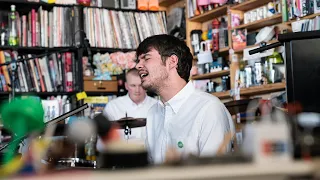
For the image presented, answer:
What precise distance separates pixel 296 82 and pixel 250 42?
2.54 m

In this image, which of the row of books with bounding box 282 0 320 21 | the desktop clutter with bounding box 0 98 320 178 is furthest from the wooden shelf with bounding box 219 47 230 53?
the desktop clutter with bounding box 0 98 320 178

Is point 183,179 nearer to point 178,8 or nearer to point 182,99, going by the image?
point 182,99

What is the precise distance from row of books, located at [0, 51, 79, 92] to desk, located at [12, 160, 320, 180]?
12.6ft

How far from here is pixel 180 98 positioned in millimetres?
2166

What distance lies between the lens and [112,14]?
480 centimetres

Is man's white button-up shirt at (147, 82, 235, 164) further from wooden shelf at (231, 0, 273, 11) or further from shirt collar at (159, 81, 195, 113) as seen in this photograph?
wooden shelf at (231, 0, 273, 11)

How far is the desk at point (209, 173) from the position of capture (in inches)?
23.5

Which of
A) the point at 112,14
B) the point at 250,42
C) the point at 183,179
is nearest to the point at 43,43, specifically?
the point at 112,14

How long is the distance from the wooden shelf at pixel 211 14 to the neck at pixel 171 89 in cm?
215

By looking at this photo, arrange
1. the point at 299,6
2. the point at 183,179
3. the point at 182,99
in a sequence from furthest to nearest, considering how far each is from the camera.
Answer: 1. the point at 299,6
2. the point at 182,99
3. the point at 183,179

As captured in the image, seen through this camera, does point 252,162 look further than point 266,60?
No

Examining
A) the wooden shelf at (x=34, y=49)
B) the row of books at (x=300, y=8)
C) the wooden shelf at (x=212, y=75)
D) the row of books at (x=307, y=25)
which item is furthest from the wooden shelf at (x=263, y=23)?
the wooden shelf at (x=34, y=49)

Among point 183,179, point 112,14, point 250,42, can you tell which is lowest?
point 183,179

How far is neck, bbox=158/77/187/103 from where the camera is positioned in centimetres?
222
